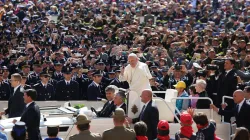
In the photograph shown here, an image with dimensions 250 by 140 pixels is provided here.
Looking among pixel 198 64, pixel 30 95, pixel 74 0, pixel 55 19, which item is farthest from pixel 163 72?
pixel 74 0

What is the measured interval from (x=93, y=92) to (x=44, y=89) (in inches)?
55.7

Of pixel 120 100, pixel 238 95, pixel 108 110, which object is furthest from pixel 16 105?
pixel 238 95

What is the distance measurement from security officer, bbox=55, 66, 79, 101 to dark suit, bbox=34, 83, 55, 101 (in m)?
0.17

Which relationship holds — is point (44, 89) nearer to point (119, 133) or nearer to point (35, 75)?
point (35, 75)

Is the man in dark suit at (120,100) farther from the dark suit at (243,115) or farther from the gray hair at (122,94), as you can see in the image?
the dark suit at (243,115)

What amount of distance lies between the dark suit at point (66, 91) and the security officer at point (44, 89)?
0.18m

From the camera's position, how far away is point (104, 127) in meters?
13.4

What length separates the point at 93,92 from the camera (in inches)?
745

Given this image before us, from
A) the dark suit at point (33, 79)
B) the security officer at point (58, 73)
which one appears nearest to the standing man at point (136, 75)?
the dark suit at point (33, 79)

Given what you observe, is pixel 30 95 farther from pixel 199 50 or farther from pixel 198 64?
pixel 199 50

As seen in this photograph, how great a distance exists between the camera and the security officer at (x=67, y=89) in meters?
19.1

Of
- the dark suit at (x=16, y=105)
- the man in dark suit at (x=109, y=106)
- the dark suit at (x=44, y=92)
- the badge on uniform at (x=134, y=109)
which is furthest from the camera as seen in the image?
the dark suit at (x=44, y=92)

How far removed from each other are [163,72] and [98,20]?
1079 centimetres

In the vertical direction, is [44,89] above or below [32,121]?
below
